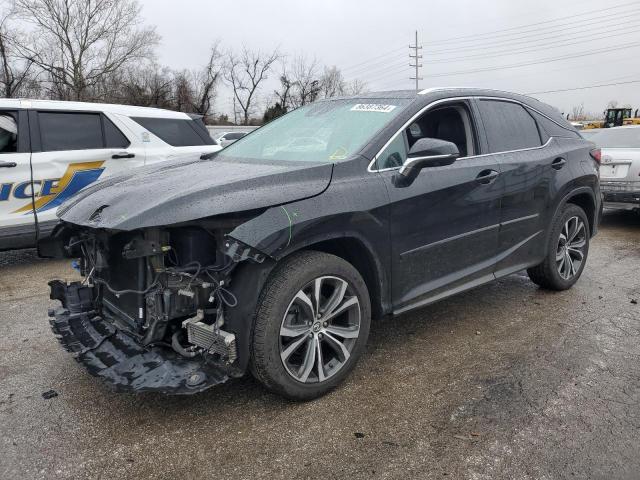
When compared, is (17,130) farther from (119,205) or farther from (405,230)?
(405,230)

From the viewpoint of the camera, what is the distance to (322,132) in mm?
3646

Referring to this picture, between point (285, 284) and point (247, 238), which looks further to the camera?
point (285, 284)

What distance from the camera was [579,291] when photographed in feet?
16.3

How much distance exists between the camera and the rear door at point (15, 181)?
18.0 ft

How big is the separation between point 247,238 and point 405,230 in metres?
1.13

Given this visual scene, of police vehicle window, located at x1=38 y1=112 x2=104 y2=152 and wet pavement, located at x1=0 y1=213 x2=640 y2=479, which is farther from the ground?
police vehicle window, located at x1=38 y1=112 x2=104 y2=152

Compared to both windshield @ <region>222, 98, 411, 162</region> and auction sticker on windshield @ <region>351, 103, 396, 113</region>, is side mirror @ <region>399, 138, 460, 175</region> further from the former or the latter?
auction sticker on windshield @ <region>351, 103, 396, 113</region>

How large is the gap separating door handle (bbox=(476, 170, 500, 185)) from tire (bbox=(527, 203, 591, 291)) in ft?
3.41

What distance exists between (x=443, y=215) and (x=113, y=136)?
453 centimetres

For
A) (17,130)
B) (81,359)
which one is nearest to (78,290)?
(81,359)

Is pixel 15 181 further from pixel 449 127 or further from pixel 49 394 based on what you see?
pixel 449 127

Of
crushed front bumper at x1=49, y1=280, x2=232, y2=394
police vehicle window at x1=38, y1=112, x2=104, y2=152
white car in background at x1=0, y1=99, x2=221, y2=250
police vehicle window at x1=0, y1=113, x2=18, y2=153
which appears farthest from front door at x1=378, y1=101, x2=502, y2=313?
police vehicle window at x1=0, y1=113, x2=18, y2=153

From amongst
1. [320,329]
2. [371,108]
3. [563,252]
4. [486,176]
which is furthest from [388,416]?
[563,252]

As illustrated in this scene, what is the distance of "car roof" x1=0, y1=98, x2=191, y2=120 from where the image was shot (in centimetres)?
574
